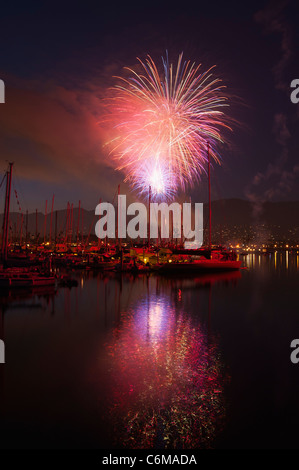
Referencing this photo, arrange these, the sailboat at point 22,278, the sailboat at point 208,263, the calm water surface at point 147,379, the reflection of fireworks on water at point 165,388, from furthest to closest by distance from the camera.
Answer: the sailboat at point 208,263 < the sailboat at point 22,278 < the calm water surface at point 147,379 < the reflection of fireworks on water at point 165,388

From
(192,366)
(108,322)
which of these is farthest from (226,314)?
(192,366)

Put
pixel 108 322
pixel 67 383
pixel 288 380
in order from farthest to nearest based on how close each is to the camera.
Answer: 1. pixel 108 322
2. pixel 288 380
3. pixel 67 383

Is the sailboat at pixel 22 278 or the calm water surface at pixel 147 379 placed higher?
the sailboat at pixel 22 278

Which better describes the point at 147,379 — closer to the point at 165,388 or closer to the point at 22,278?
the point at 165,388

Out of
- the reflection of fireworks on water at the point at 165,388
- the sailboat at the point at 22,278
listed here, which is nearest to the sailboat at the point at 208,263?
the sailboat at the point at 22,278

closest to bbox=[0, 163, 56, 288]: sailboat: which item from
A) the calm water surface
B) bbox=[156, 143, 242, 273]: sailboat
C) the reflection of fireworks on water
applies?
the calm water surface

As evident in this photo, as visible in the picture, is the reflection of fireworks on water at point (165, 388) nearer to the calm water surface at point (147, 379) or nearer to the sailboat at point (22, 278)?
the calm water surface at point (147, 379)
